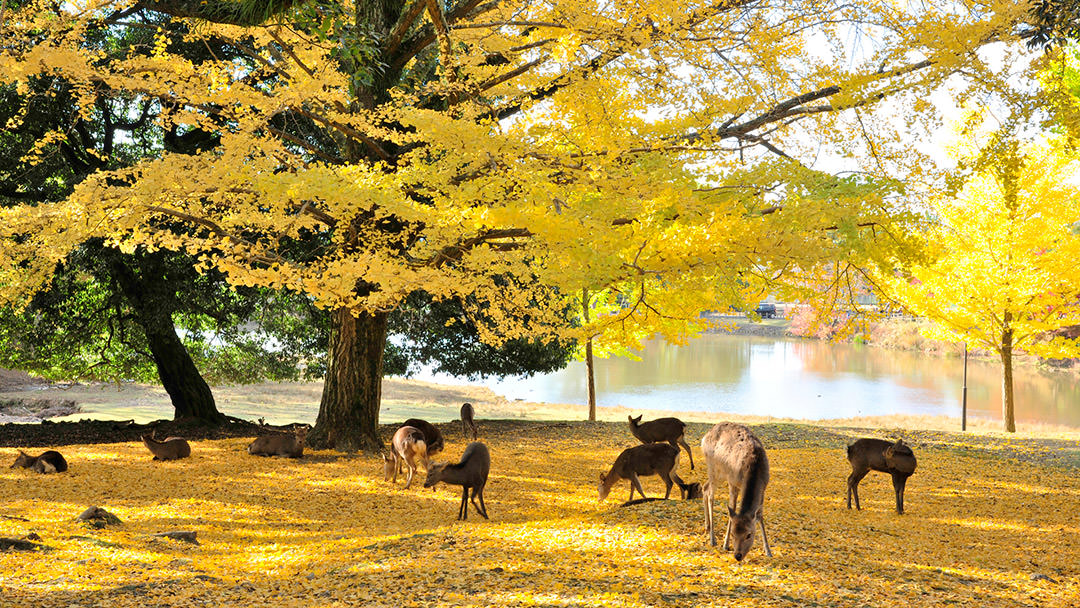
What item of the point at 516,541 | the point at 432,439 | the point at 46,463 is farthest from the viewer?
the point at 432,439

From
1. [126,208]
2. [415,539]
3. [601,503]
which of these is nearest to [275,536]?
[415,539]

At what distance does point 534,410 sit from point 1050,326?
15.2m

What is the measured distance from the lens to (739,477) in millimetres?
5398

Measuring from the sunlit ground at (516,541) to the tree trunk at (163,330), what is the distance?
3.73 metres

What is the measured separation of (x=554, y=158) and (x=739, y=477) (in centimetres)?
477

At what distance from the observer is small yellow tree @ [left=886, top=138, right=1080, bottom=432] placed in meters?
16.3

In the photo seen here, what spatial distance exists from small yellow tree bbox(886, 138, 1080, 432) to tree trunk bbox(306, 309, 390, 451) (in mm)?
10637

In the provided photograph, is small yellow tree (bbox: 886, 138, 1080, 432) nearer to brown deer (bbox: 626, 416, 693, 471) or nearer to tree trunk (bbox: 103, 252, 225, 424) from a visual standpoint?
brown deer (bbox: 626, 416, 693, 471)

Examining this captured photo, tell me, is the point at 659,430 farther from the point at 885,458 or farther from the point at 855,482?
the point at 885,458

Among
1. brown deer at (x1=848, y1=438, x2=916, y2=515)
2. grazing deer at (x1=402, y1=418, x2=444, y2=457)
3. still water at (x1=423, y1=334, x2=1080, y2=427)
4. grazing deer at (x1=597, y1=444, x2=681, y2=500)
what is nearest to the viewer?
brown deer at (x1=848, y1=438, x2=916, y2=515)

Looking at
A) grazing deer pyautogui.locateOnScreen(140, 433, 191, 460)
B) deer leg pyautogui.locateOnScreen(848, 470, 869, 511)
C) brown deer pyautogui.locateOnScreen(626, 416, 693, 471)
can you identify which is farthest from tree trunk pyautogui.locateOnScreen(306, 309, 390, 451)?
deer leg pyautogui.locateOnScreen(848, 470, 869, 511)

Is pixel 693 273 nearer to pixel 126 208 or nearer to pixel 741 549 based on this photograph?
pixel 741 549

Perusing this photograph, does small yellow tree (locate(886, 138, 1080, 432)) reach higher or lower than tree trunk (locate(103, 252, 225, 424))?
higher

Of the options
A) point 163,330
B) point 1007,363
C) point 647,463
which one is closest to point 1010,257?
point 1007,363
